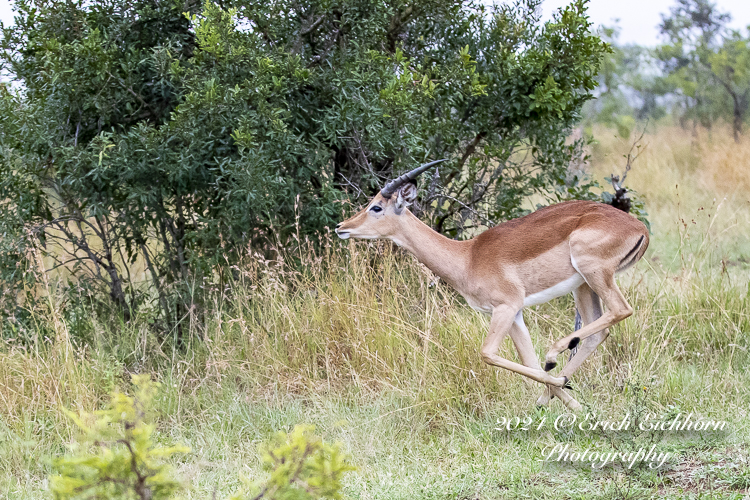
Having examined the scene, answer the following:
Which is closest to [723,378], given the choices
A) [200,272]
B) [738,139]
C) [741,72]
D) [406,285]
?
[406,285]

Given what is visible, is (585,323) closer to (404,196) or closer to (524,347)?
(524,347)

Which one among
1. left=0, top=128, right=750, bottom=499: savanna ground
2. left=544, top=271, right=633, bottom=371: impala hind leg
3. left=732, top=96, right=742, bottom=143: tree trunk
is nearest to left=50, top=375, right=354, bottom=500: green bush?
left=0, top=128, right=750, bottom=499: savanna ground

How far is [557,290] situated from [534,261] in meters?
0.22

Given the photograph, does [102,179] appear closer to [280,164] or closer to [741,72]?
[280,164]

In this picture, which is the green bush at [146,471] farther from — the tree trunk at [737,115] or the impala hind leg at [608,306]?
the tree trunk at [737,115]

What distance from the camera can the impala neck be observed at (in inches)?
185

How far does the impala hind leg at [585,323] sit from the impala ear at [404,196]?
1214 millimetres

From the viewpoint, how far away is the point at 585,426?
4410 millimetres

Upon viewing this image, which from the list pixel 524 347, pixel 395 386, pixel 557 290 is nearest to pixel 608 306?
pixel 557 290

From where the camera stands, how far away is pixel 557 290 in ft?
14.5

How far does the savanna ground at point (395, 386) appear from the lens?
3.98 meters

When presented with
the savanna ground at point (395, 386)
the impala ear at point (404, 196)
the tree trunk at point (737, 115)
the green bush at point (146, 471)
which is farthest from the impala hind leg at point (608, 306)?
the tree trunk at point (737, 115)

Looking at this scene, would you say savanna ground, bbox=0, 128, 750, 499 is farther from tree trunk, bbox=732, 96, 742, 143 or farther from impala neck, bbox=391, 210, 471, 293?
tree trunk, bbox=732, 96, 742, 143

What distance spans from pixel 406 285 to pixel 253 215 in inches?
53.5
